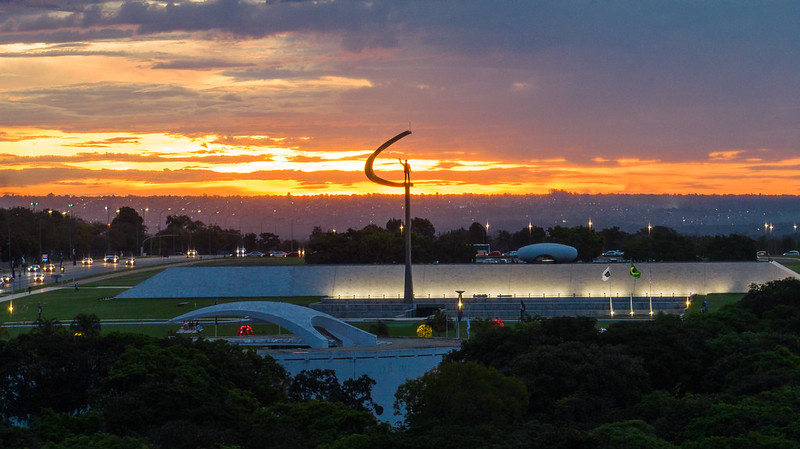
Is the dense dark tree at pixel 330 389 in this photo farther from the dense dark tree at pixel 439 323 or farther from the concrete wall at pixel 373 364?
the dense dark tree at pixel 439 323

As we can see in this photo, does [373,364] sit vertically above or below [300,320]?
below

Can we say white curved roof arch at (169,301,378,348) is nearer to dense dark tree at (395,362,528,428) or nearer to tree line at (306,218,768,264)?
dense dark tree at (395,362,528,428)

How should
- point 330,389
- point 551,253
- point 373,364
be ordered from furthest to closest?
1. point 551,253
2. point 373,364
3. point 330,389

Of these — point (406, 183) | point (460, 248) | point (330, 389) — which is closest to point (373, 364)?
point (330, 389)

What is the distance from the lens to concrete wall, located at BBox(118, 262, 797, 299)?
81625mm

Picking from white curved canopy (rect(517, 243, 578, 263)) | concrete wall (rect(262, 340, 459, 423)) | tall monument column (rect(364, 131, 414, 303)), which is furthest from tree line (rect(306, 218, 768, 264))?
concrete wall (rect(262, 340, 459, 423))

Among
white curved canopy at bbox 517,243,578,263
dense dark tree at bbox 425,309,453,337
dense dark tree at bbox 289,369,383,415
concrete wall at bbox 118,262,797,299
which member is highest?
white curved canopy at bbox 517,243,578,263

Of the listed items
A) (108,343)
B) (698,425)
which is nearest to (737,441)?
(698,425)

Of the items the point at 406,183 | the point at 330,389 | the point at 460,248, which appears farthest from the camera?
the point at 460,248

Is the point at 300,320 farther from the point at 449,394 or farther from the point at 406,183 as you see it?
the point at 406,183

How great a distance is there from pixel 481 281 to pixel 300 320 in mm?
39766

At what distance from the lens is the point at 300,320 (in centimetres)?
4491

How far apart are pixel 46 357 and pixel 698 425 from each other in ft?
70.3

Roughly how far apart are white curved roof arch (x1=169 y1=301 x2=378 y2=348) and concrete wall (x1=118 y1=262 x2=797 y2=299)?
3720 cm
